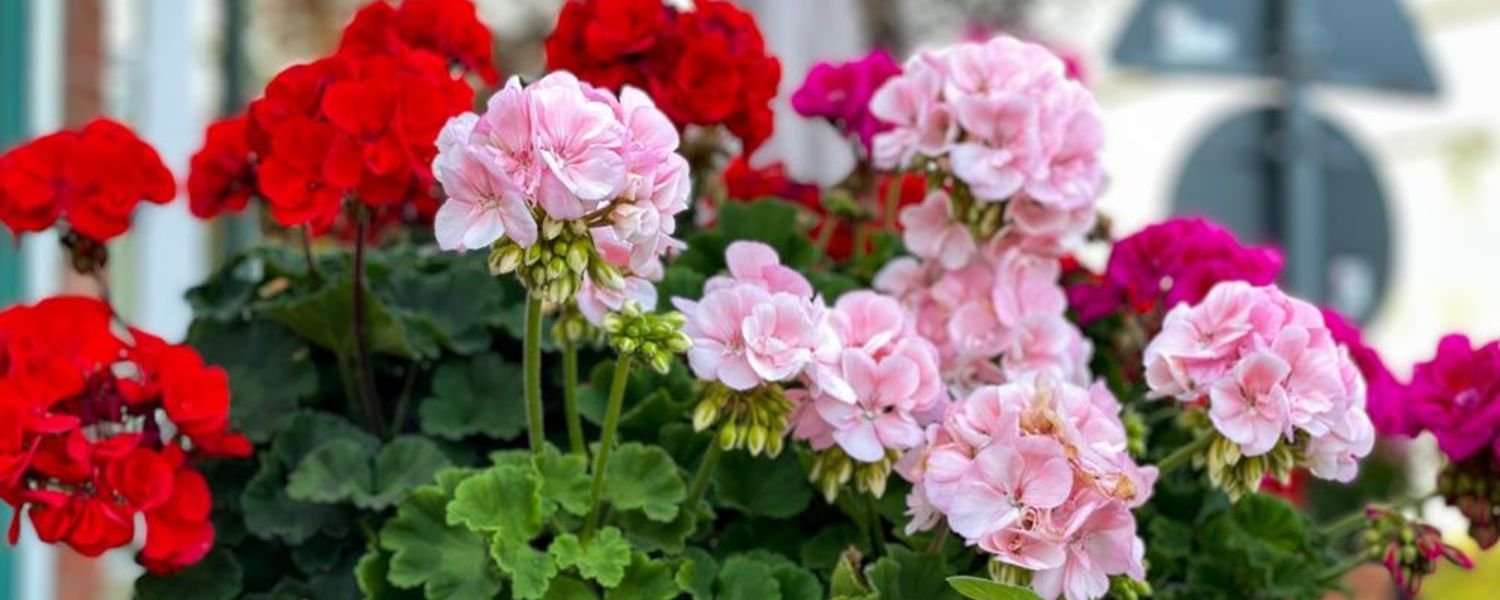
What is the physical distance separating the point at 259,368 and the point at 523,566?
0.89 ft

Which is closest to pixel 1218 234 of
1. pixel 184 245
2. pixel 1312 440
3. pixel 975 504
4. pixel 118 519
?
pixel 1312 440

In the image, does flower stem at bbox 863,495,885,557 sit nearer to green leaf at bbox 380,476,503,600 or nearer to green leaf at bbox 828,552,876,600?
green leaf at bbox 828,552,876,600

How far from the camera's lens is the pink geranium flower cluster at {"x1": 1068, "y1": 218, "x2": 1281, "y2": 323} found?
946 millimetres

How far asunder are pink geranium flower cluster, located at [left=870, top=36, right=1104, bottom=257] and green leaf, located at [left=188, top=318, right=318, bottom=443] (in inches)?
13.4

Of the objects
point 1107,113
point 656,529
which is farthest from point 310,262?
point 1107,113

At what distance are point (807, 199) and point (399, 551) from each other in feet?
1.53

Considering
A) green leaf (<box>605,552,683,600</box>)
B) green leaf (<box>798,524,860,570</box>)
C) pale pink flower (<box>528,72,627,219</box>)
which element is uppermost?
pale pink flower (<box>528,72,627,219</box>)

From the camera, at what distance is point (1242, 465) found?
0.83 metres

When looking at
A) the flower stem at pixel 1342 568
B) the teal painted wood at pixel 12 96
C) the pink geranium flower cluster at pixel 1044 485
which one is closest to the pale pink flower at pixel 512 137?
the pink geranium flower cluster at pixel 1044 485

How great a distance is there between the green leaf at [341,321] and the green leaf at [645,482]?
0.16 metres

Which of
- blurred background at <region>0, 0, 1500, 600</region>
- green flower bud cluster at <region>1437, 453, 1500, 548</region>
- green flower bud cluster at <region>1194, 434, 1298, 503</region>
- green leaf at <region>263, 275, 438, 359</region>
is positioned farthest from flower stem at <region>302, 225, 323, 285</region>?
blurred background at <region>0, 0, 1500, 600</region>

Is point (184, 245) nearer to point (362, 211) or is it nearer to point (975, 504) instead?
point (362, 211)

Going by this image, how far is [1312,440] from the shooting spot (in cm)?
82

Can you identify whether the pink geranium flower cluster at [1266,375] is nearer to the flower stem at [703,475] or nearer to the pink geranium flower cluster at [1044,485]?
the pink geranium flower cluster at [1044,485]
